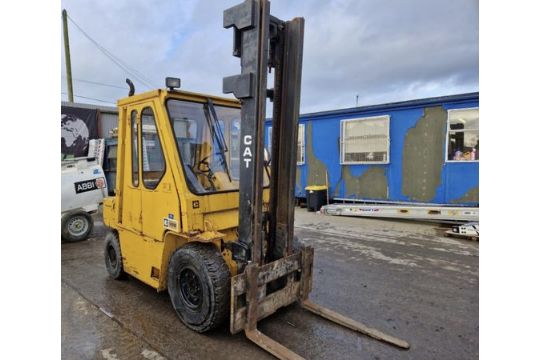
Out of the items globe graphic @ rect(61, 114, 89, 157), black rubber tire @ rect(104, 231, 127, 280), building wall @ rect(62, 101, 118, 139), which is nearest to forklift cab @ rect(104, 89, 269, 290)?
black rubber tire @ rect(104, 231, 127, 280)

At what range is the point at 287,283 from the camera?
3268 mm

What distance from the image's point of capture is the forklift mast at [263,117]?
2.79 metres

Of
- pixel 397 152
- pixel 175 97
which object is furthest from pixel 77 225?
pixel 397 152

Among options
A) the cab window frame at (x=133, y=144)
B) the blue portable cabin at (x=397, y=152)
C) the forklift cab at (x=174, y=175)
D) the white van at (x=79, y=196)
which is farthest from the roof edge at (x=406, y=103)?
the cab window frame at (x=133, y=144)

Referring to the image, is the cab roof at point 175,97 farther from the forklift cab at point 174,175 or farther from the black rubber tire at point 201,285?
the black rubber tire at point 201,285

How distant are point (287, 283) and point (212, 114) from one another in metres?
1.91

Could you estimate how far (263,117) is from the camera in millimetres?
2869

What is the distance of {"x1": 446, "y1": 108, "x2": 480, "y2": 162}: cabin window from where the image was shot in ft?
26.7

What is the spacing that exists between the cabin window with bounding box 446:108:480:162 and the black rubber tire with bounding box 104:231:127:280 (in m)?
7.80

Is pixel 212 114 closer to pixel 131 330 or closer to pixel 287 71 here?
pixel 287 71

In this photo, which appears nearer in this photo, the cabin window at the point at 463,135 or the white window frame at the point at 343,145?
the cabin window at the point at 463,135

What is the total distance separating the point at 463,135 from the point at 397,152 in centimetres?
164

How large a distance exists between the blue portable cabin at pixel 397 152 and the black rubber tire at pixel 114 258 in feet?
12.8

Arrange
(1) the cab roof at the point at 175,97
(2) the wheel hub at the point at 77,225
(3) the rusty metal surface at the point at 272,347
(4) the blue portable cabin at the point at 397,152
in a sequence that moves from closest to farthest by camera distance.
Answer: (3) the rusty metal surface at the point at 272,347 < (1) the cab roof at the point at 175,97 < (2) the wheel hub at the point at 77,225 < (4) the blue portable cabin at the point at 397,152
